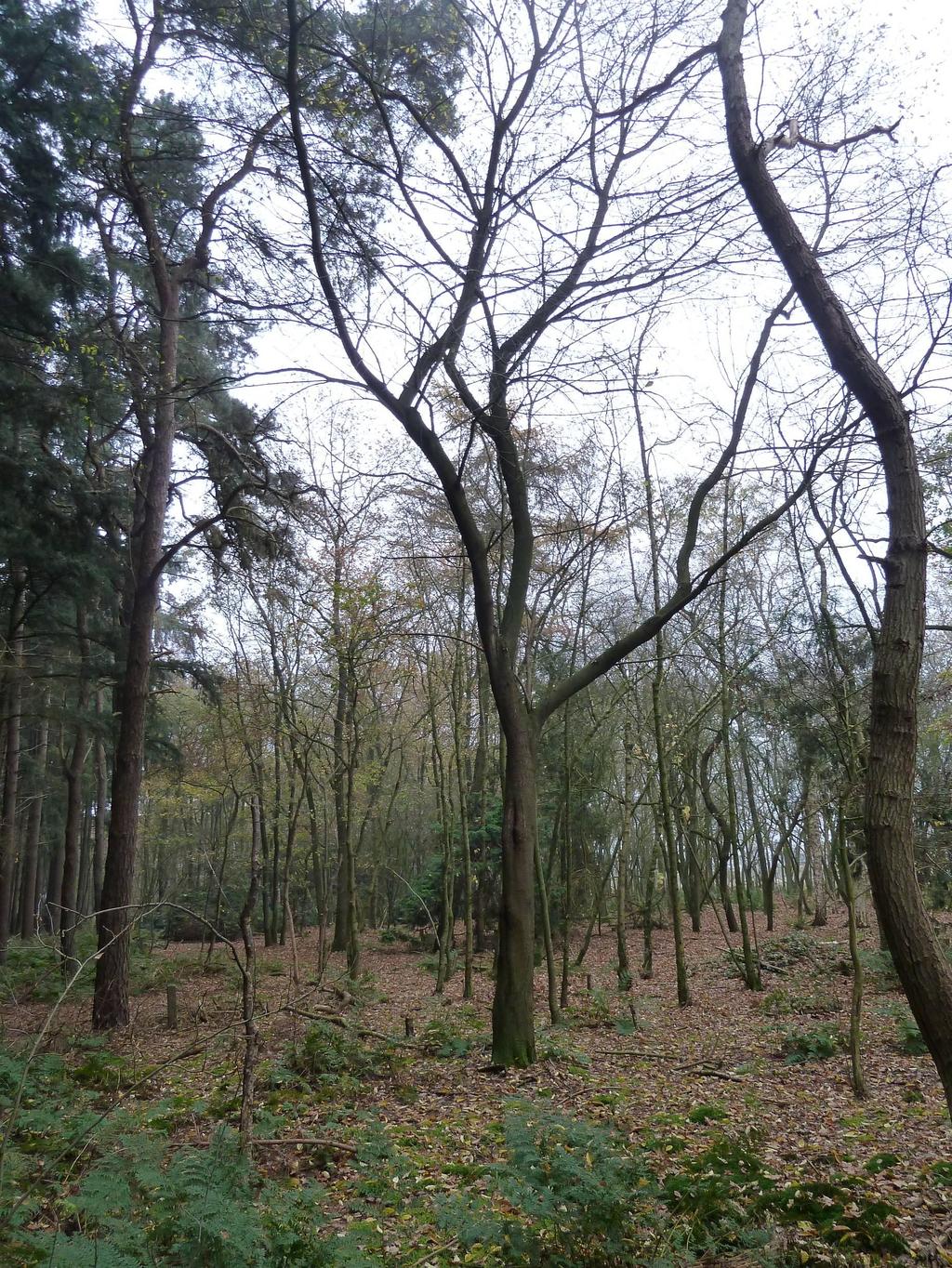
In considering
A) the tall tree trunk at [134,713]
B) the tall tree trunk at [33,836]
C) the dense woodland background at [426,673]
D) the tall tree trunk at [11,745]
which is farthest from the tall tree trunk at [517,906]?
the tall tree trunk at [33,836]

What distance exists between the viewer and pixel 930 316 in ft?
17.9

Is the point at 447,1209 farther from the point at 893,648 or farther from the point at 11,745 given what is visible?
the point at 11,745

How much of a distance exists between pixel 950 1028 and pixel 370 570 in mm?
11226

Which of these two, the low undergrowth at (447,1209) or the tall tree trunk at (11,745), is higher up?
the tall tree trunk at (11,745)

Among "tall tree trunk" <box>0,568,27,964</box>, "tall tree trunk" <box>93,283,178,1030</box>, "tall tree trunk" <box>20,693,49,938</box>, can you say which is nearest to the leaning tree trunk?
"tall tree trunk" <box>93,283,178,1030</box>

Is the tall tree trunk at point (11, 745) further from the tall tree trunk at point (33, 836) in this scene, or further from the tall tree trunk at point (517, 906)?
the tall tree trunk at point (517, 906)

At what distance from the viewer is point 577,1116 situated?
218 inches

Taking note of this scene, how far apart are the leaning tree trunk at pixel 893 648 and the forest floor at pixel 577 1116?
45.4 inches

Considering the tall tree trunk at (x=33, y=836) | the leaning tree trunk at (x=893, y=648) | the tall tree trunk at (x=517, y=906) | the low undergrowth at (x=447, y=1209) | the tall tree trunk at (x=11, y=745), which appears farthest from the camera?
the tall tree trunk at (x=33, y=836)

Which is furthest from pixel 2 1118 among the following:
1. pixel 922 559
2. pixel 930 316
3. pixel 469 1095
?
pixel 930 316

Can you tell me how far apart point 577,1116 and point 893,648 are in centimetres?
400

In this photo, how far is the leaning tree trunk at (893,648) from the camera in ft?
10.6

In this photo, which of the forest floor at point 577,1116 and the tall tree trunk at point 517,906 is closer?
the forest floor at point 577,1116

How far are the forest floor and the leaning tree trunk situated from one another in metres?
1.15
